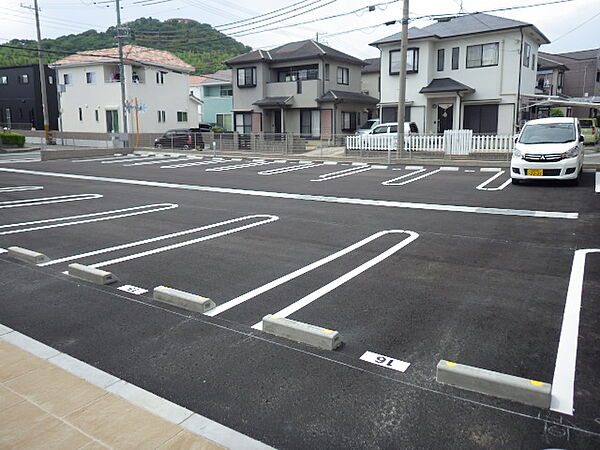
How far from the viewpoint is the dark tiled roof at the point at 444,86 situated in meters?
26.1

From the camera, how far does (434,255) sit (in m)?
6.88

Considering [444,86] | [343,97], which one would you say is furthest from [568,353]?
[343,97]

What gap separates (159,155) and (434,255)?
24.3 m

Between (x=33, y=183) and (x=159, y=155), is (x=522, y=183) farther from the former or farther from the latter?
(x=159, y=155)

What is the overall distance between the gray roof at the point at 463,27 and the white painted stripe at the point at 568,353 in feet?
76.1

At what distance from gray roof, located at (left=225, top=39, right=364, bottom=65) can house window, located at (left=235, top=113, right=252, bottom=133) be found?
376cm

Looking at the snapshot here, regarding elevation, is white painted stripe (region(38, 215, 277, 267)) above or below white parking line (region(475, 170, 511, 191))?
below

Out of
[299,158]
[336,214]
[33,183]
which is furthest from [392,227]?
[299,158]

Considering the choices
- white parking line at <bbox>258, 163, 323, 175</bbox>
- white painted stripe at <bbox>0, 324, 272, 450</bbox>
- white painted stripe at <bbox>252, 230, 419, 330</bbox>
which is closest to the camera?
white painted stripe at <bbox>0, 324, 272, 450</bbox>

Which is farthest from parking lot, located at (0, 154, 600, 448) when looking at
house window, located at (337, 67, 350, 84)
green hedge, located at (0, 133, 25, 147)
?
green hedge, located at (0, 133, 25, 147)

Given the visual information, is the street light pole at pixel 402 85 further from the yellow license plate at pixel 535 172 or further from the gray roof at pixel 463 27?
the yellow license plate at pixel 535 172

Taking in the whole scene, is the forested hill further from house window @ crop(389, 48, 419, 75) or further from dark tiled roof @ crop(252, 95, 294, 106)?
house window @ crop(389, 48, 419, 75)

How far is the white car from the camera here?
42.7 feet

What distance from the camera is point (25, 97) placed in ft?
151
